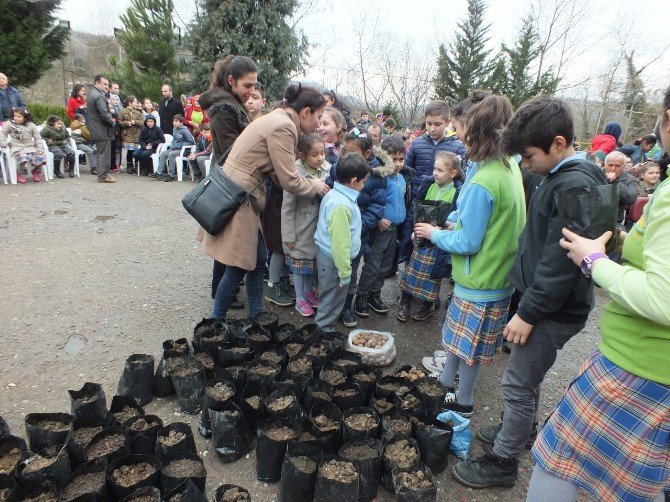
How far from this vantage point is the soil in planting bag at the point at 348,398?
7.93 ft

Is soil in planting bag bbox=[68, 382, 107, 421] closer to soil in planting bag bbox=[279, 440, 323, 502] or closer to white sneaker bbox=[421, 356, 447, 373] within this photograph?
soil in planting bag bbox=[279, 440, 323, 502]

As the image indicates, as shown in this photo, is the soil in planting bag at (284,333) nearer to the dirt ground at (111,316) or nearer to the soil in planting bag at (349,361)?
the soil in planting bag at (349,361)

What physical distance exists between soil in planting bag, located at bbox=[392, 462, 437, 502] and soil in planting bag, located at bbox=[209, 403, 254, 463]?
82cm

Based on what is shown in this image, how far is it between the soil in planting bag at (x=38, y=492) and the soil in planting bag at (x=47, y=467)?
0.02 metres

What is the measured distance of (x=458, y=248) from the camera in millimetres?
2154

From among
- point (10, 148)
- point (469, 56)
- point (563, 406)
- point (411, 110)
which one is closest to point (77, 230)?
point (10, 148)

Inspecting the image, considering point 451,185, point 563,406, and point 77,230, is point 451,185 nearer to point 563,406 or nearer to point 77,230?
point 563,406

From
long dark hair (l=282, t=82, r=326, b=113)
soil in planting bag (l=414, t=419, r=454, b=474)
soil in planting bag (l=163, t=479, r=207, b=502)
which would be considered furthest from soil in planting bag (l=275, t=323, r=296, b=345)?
long dark hair (l=282, t=82, r=326, b=113)

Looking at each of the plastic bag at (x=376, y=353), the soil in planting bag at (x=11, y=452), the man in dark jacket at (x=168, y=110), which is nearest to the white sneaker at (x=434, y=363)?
the plastic bag at (x=376, y=353)

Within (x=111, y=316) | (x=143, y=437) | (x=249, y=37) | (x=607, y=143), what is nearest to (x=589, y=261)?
(x=143, y=437)

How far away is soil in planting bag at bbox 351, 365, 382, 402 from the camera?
253 cm

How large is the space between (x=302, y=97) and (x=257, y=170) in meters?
0.65

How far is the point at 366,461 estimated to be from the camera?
1961 mm

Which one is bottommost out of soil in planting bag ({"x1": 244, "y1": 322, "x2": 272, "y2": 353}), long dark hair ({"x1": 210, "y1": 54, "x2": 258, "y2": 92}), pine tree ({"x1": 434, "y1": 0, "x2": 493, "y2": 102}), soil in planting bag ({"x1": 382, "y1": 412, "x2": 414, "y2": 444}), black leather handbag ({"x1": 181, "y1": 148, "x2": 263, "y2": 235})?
soil in planting bag ({"x1": 382, "y1": 412, "x2": 414, "y2": 444})
